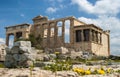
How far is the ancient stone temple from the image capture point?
6081 cm

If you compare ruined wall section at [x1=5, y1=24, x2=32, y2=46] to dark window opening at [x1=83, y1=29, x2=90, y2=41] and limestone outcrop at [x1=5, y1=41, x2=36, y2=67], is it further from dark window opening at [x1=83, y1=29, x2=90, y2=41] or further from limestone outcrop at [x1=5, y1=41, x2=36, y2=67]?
limestone outcrop at [x1=5, y1=41, x2=36, y2=67]

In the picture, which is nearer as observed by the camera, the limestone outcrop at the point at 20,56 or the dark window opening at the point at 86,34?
the limestone outcrop at the point at 20,56

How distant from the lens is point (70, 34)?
205 feet

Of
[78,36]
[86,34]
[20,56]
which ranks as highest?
[86,34]

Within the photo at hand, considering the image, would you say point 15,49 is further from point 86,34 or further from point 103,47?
point 103,47

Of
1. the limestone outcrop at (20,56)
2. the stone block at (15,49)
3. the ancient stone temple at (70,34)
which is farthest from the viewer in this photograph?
the ancient stone temple at (70,34)

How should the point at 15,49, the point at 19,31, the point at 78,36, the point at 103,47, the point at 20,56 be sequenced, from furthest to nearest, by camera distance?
the point at 103,47 → the point at 19,31 → the point at 78,36 → the point at 15,49 → the point at 20,56

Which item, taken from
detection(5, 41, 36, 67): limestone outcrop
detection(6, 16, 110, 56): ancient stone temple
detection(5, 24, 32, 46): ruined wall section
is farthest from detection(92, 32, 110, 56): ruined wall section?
detection(5, 41, 36, 67): limestone outcrop

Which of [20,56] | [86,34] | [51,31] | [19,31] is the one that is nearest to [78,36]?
[86,34]

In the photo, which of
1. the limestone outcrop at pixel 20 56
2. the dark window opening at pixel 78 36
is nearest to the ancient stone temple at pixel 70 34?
the dark window opening at pixel 78 36

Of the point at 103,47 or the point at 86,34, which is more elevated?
the point at 86,34

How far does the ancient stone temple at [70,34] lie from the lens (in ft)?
200

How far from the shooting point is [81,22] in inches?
2645

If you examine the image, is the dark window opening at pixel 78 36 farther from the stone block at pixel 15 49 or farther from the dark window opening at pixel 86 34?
the stone block at pixel 15 49
